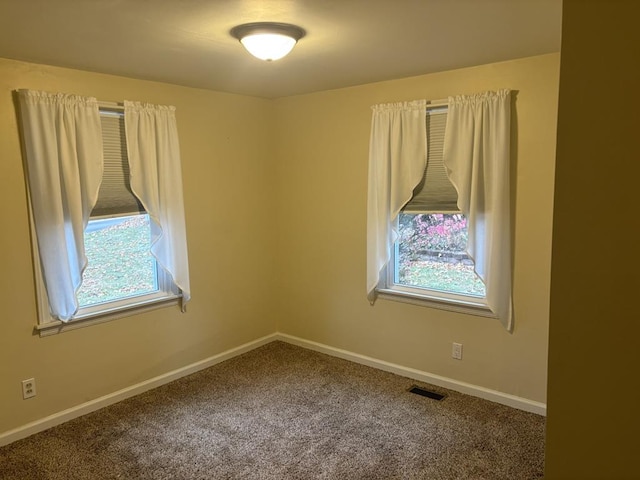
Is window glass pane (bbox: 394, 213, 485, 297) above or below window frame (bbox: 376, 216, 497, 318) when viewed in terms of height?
above

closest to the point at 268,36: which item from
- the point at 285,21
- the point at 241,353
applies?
the point at 285,21

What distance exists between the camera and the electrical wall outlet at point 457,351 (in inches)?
143

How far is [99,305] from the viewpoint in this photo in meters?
3.48

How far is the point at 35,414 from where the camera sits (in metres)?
3.15

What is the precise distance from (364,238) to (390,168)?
0.65 meters

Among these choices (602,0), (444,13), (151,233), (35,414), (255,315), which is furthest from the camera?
(255,315)

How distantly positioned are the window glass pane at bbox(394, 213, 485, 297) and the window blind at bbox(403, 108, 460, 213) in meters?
0.09

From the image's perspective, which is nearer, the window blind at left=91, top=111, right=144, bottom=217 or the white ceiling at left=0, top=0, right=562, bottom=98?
the white ceiling at left=0, top=0, right=562, bottom=98

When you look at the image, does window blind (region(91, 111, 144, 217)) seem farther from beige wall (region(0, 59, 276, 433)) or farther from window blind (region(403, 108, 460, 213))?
window blind (region(403, 108, 460, 213))

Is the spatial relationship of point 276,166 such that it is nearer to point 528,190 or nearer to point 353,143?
point 353,143

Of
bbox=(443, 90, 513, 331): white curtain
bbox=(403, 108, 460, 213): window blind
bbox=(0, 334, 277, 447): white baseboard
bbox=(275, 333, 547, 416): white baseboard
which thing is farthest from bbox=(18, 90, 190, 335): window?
bbox=(443, 90, 513, 331): white curtain

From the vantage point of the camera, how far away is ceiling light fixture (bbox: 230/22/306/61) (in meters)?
2.36

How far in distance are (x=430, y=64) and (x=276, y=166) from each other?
1862 mm

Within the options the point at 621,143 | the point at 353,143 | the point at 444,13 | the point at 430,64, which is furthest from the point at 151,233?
the point at 621,143
